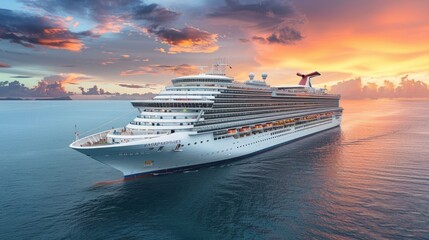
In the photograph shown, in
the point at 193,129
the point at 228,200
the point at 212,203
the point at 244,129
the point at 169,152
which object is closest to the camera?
the point at 212,203

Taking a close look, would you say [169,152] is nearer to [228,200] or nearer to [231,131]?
[228,200]

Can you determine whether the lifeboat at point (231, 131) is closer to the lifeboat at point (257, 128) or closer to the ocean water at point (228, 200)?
the ocean water at point (228, 200)

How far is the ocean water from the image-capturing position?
87.1ft

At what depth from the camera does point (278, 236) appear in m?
25.5

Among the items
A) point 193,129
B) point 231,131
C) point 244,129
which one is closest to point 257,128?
point 244,129

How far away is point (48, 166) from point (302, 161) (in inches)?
1879

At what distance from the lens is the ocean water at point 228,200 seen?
2655 cm

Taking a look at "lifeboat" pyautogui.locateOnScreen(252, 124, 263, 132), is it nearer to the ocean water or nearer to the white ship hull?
the white ship hull

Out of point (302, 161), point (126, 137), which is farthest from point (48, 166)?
point (302, 161)

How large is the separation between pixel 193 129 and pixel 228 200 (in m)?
13.0

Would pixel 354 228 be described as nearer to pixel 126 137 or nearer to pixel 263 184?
pixel 263 184

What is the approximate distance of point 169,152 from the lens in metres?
39.6

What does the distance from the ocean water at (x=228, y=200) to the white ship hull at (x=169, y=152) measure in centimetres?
184

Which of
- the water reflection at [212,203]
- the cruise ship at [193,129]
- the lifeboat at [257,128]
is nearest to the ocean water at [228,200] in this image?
the water reflection at [212,203]
